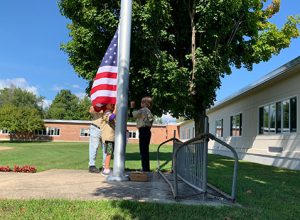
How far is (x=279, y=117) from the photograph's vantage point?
16734mm

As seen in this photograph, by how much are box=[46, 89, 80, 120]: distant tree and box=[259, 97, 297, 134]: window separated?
81.3 m

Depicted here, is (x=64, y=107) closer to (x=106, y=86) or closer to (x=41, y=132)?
(x=41, y=132)

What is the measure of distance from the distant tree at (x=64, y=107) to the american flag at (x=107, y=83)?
9004cm

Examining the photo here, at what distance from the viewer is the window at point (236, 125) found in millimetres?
23297

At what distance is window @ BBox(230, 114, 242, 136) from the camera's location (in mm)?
23297

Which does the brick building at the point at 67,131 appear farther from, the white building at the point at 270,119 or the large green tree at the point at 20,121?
the white building at the point at 270,119

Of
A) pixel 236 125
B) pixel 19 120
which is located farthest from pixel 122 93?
pixel 19 120

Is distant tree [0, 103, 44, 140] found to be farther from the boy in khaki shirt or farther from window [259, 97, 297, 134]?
the boy in khaki shirt

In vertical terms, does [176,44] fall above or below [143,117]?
above

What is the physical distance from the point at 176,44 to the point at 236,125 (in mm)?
10693

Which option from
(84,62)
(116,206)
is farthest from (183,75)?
(116,206)

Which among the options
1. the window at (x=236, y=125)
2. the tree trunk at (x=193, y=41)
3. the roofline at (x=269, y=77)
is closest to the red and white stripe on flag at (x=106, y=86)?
the tree trunk at (x=193, y=41)

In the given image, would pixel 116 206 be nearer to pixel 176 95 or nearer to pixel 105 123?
pixel 105 123

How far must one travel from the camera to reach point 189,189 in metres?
6.41
